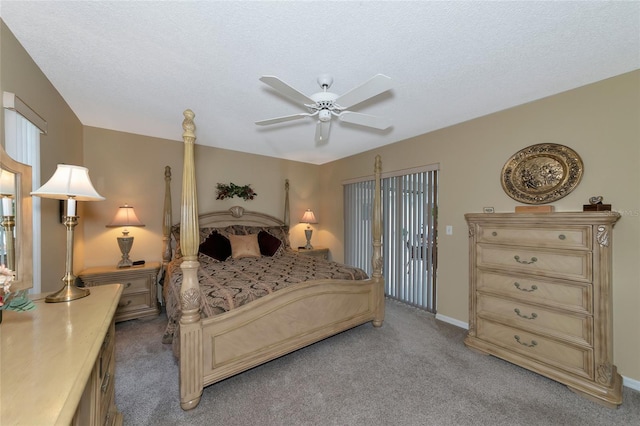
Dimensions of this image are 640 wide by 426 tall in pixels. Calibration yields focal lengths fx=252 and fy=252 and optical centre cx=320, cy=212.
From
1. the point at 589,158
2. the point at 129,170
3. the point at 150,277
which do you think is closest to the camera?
the point at 589,158

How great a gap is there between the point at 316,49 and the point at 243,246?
2.83 meters

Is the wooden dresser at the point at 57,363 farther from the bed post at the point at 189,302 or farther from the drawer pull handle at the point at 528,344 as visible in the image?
the drawer pull handle at the point at 528,344

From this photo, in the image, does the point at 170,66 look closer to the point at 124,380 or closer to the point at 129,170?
the point at 129,170

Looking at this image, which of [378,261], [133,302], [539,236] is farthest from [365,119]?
[133,302]

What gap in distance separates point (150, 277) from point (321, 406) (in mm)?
2696

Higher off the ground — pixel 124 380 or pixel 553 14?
pixel 553 14

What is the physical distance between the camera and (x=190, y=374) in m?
1.81

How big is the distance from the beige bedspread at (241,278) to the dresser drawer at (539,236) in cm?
142

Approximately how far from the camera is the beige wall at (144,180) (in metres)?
3.37

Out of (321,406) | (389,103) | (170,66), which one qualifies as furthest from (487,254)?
(170,66)

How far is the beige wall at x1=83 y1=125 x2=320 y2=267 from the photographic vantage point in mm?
3365

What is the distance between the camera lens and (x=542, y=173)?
8.23 feet

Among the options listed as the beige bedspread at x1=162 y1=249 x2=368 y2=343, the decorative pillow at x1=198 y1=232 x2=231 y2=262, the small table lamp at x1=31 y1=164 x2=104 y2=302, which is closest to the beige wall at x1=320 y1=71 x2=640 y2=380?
the beige bedspread at x1=162 y1=249 x2=368 y2=343

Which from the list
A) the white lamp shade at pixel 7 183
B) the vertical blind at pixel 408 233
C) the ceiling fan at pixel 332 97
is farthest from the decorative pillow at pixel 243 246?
the white lamp shade at pixel 7 183
